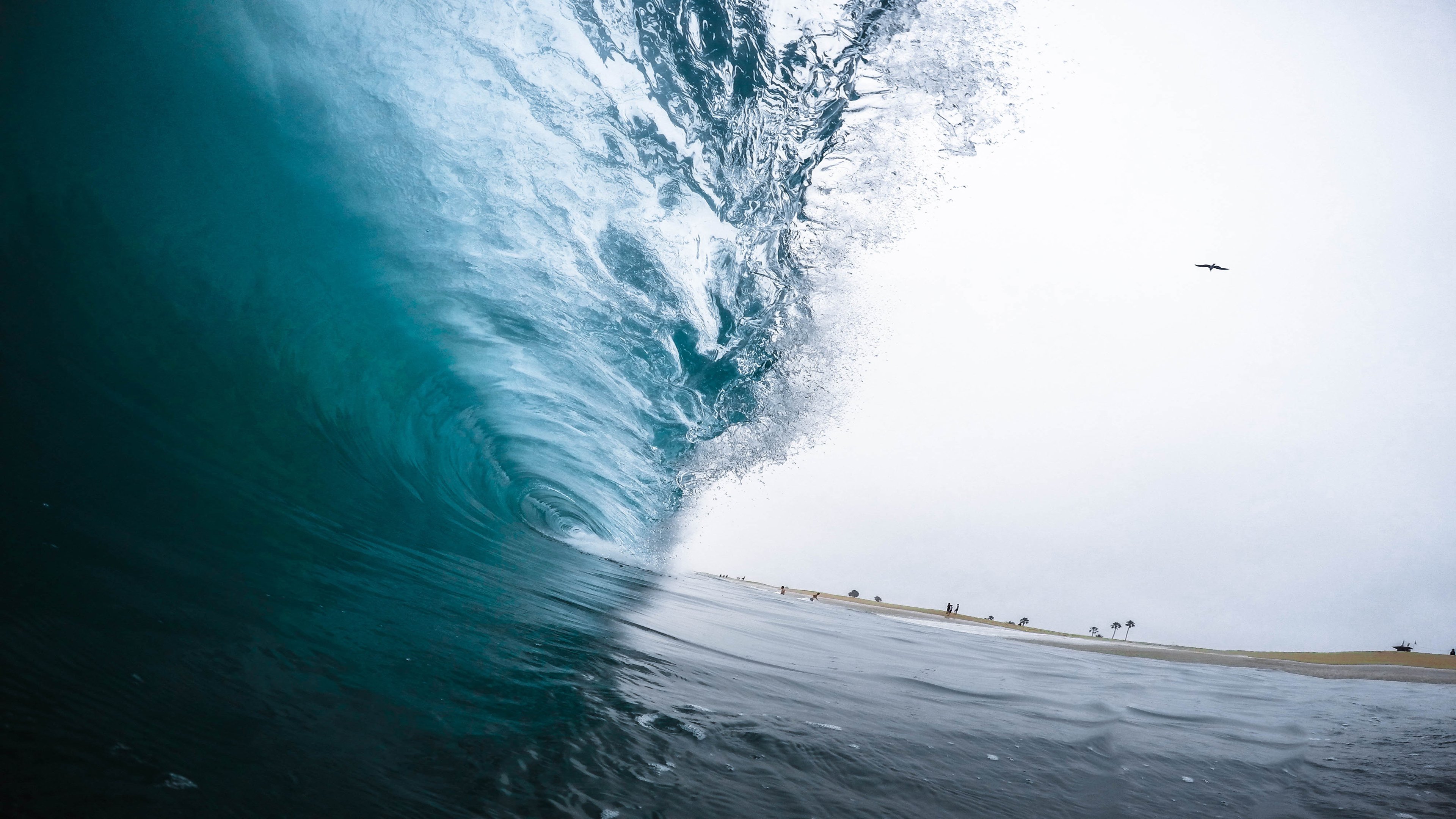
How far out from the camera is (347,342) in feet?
22.7

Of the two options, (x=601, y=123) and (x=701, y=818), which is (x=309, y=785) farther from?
(x=601, y=123)

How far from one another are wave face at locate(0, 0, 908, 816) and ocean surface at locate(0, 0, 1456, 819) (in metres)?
0.03

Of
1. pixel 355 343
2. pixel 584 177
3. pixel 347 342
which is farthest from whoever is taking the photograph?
pixel 584 177

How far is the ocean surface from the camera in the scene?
6.59ft

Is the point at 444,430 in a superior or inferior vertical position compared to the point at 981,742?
superior

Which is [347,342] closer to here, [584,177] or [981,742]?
[584,177]

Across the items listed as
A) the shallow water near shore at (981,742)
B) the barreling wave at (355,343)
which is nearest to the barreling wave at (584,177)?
the barreling wave at (355,343)

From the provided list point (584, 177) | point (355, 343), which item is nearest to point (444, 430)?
point (355, 343)

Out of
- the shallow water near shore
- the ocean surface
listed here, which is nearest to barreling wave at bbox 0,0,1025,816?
the ocean surface

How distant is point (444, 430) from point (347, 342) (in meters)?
2.55

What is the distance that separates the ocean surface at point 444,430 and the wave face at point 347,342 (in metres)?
0.03

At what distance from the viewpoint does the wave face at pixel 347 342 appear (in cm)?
190

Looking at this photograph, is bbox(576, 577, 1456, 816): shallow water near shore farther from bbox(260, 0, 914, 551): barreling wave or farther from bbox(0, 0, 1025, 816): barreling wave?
bbox(260, 0, 914, 551): barreling wave

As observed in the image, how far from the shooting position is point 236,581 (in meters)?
2.89
